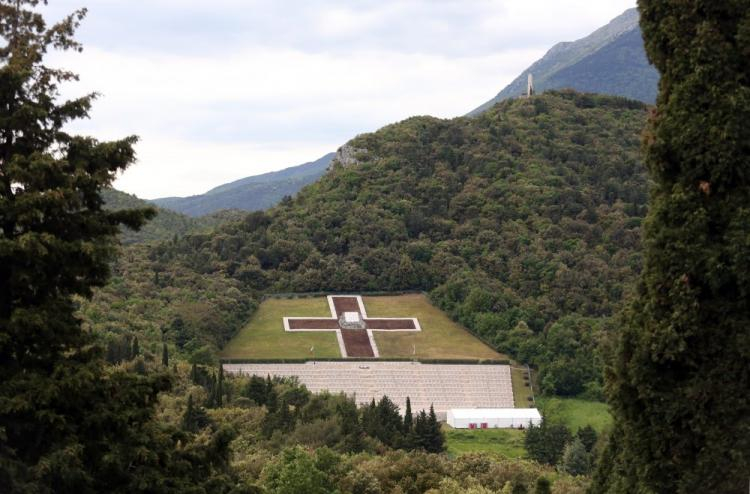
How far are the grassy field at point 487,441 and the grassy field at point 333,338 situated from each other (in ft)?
46.7

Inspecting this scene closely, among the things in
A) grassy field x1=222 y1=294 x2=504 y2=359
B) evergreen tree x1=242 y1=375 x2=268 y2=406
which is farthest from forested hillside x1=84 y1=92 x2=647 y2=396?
evergreen tree x1=242 y1=375 x2=268 y2=406

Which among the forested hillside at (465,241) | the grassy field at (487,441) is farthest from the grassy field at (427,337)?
the grassy field at (487,441)

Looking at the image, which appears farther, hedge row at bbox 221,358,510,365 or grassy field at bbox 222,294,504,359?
grassy field at bbox 222,294,504,359

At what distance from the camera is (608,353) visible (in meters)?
12.4

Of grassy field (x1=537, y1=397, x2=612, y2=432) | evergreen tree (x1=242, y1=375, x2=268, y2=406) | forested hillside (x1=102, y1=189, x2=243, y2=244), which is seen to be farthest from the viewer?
forested hillside (x1=102, y1=189, x2=243, y2=244)

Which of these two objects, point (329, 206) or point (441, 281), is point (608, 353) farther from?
point (329, 206)

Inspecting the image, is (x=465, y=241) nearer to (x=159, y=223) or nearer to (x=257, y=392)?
(x=257, y=392)

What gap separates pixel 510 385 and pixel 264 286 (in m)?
27.2

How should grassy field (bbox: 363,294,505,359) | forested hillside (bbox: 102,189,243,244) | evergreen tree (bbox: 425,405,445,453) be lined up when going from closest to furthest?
evergreen tree (bbox: 425,405,445,453), grassy field (bbox: 363,294,505,359), forested hillside (bbox: 102,189,243,244)

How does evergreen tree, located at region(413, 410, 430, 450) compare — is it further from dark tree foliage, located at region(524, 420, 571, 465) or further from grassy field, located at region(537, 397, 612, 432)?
grassy field, located at region(537, 397, 612, 432)

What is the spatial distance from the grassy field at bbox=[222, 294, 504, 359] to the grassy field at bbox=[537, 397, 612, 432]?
8491 mm

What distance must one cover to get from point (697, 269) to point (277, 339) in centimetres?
6446

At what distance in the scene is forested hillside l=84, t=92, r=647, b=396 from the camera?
7281cm

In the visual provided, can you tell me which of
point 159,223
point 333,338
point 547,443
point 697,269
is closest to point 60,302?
point 697,269
